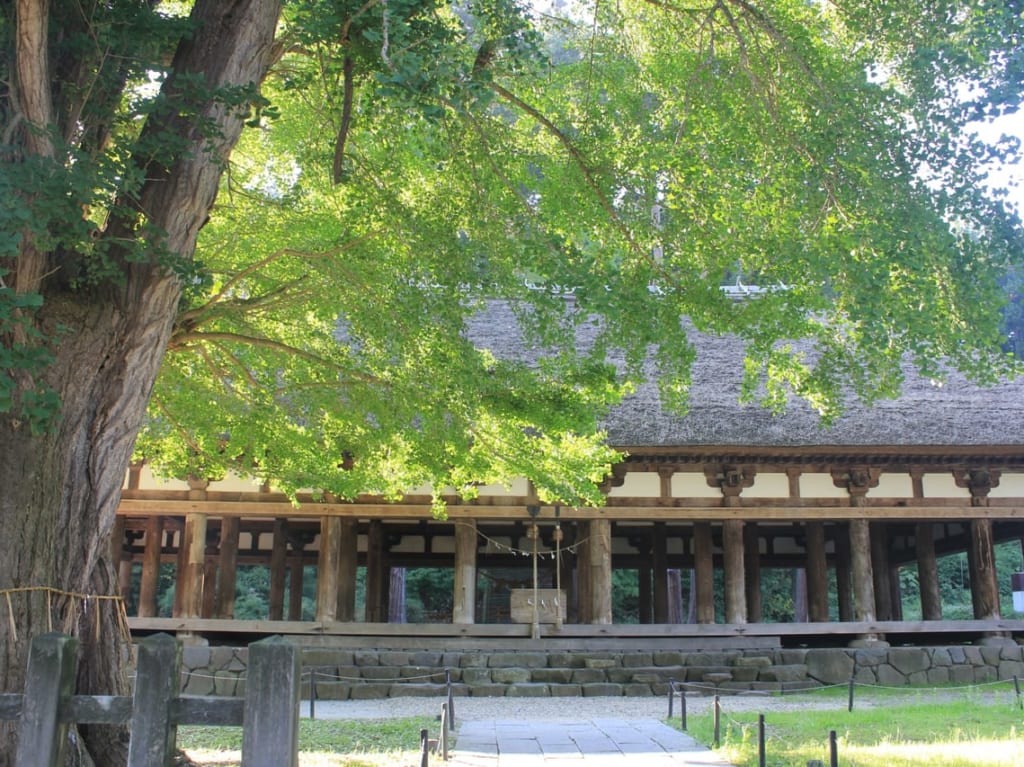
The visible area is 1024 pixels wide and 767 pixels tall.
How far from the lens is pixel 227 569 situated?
1486cm

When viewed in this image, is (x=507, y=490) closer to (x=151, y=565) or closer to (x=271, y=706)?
(x=151, y=565)

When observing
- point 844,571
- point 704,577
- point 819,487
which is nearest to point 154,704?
point 704,577

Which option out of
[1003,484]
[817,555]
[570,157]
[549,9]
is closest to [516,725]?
[570,157]

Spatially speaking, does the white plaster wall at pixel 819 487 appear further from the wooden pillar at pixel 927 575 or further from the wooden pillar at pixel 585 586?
the wooden pillar at pixel 585 586

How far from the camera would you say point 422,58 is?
18.4 feet

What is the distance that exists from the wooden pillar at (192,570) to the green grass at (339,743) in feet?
14.7

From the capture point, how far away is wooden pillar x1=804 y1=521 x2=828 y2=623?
16375mm

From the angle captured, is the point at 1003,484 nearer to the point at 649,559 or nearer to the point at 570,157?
the point at 649,559

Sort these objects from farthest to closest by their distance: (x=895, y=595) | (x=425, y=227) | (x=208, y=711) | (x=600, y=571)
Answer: (x=895, y=595)
(x=600, y=571)
(x=425, y=227)
(x=208, y=711)

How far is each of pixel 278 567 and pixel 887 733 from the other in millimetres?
11451

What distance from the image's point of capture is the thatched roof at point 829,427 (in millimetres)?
A: 13930

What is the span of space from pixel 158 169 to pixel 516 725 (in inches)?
266

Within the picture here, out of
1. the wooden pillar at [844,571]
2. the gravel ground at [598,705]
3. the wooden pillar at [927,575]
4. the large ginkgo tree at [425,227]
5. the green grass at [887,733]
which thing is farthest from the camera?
the wooden pillar at [844,571]

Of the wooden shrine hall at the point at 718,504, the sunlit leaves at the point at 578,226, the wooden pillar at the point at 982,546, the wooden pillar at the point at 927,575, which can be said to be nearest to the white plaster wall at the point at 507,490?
the wooden shrine hall at the point at 718,504
